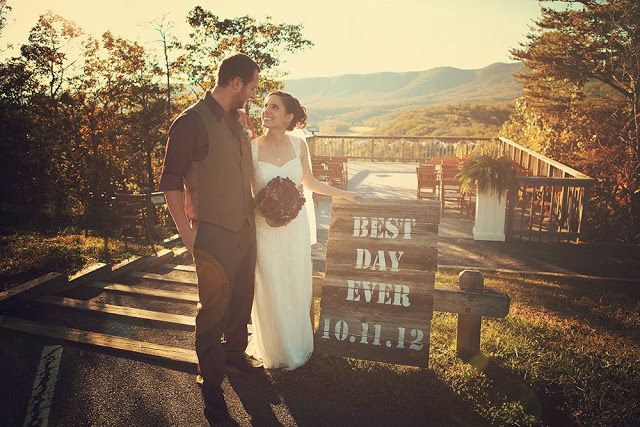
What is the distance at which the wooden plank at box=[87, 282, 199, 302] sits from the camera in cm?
507

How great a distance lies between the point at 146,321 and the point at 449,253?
16.2 ft

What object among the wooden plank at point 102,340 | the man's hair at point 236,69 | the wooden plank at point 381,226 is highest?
the man's hair at point 236,69

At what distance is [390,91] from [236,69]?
175 metres

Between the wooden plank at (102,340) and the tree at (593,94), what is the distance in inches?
310

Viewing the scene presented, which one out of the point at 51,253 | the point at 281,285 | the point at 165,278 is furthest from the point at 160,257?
the point at 281,285

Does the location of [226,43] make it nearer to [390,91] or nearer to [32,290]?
[32,290]

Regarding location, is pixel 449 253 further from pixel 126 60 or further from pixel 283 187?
pixel 126 60

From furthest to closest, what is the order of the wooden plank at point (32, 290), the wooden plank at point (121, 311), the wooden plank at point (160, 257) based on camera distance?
1. the wooden plank at point (160, 257)
2. the wooden plank at point (32, 290)
3. the wooden plank at point (121, 311)

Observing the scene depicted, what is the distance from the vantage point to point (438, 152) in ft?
65.6

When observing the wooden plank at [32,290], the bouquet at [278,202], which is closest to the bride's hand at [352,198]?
the bouquet at [278,202]

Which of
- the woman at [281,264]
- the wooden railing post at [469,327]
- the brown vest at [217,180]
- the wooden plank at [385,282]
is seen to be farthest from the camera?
the wooden railing post at [469,327]

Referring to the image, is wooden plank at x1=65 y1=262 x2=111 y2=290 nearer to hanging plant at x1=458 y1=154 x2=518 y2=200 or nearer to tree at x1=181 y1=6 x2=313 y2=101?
hanging plant at x1=458 y1=154 x2=518 y2=200

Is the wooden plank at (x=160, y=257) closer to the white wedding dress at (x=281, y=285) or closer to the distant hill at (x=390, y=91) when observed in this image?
the white wedding dress at (x=281, y=285)

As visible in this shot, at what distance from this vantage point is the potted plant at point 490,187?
7.78 metres
